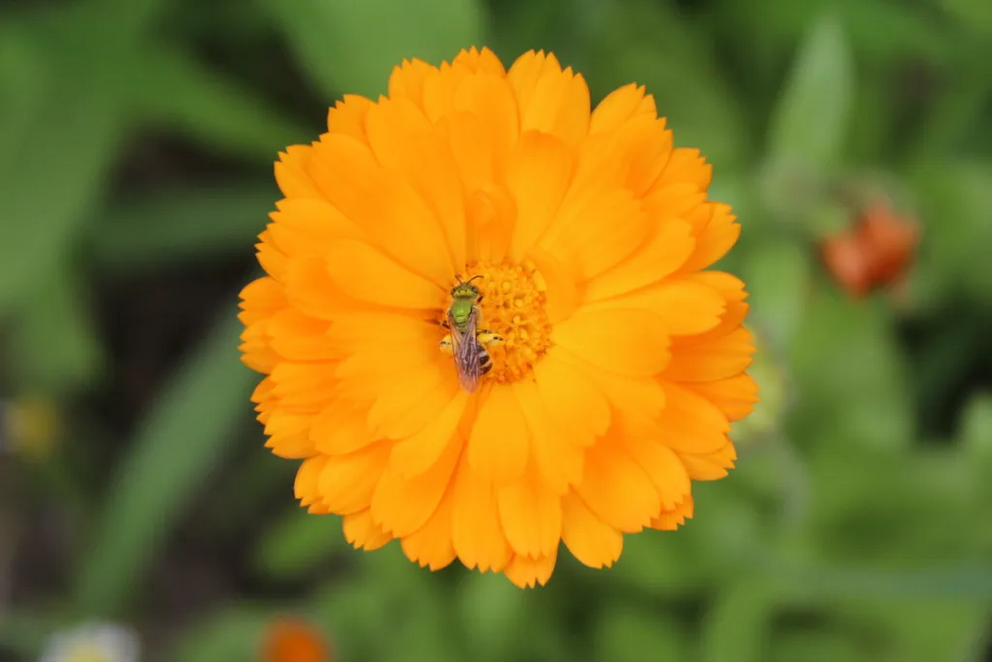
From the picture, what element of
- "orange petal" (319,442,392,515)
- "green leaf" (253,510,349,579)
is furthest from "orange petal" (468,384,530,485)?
"green leaf" (253,510,349,579)

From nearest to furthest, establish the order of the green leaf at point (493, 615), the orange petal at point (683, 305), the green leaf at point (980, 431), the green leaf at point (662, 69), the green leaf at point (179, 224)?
the orange petal at point (683, 305)
the green leaf at point (493, 615)
the green leaf at point (980, 431)
the green leaf at point (662, 69)
the green leaf at point (179, 224)

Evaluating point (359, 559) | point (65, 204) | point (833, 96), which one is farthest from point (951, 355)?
point (65, 204)

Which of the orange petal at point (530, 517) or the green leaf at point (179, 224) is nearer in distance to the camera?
the orange petal at point (530, 517)

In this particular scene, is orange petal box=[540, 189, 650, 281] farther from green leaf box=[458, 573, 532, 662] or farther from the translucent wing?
green leaf box=[458, 573, 532, 662]

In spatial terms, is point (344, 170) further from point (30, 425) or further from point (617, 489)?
point (30, 425)

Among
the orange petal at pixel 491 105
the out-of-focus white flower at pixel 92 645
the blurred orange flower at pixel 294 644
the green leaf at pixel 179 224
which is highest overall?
the green leaf at pixel 179 224

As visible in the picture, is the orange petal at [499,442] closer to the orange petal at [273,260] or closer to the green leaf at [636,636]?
the orange petal at [273,260]

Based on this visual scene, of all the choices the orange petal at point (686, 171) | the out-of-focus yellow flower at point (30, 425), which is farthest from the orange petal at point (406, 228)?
the out-of-focus yellow flower at point (30, 425)
